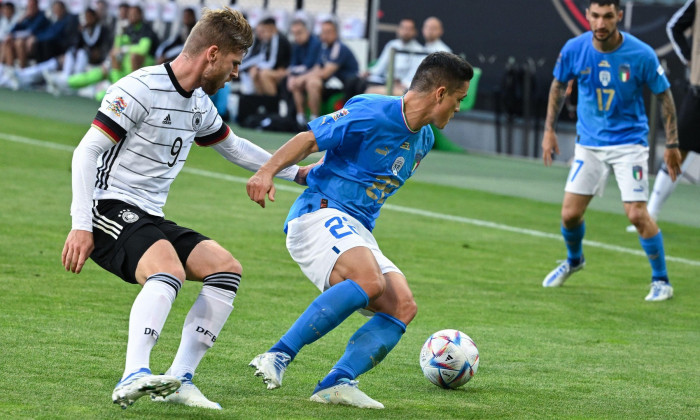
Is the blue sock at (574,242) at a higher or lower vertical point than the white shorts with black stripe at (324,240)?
lower

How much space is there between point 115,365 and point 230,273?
0.89 meters

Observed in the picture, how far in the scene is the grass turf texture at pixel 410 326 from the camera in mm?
5051

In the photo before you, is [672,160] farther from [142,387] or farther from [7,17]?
[7,17]

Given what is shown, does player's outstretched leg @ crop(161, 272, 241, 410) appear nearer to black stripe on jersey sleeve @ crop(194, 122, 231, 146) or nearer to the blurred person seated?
black stripe on jersey sleeve @ crop(194, 122, 231, 146)

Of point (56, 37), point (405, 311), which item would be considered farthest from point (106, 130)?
point (56, 37)

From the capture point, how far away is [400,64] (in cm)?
1991

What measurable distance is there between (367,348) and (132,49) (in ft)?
64.2

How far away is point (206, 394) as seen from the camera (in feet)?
16.4

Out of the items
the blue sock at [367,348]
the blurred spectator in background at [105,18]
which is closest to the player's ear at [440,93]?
the blue sock at [367,348]

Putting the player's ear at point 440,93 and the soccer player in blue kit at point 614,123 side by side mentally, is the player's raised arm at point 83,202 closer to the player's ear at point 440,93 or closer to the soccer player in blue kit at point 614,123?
the player's ear at point 440,93

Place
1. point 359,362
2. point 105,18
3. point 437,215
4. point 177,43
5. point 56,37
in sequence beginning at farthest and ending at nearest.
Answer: point 105,18 < point 56,37 < point 177,43 < point 437,215 < point 359,362

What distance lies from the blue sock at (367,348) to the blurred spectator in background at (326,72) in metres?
14.9

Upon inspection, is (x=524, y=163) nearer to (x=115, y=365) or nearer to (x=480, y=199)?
(x=480, y=199)

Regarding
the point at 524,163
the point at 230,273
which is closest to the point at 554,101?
the point at 230,273
